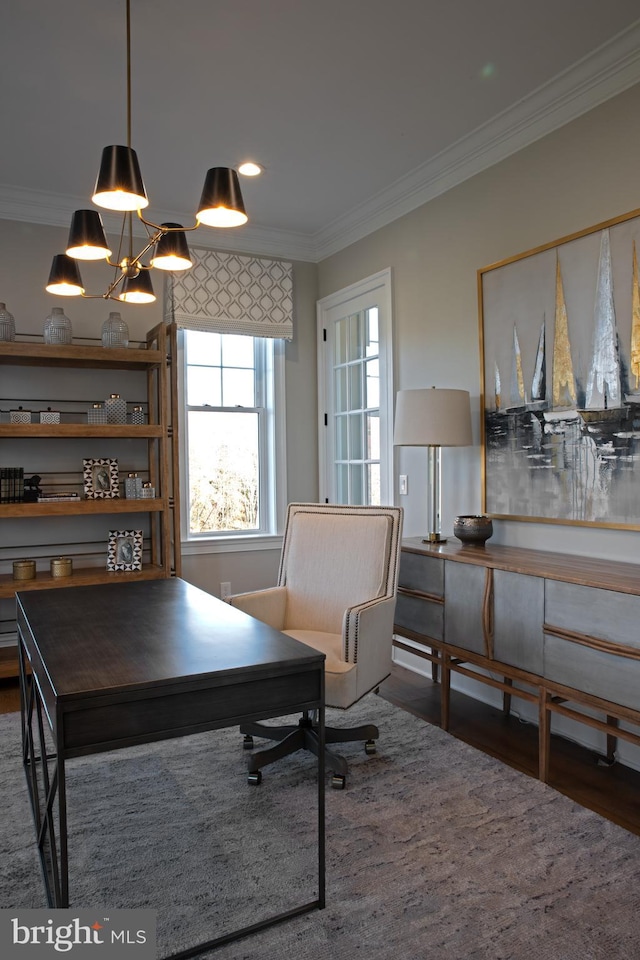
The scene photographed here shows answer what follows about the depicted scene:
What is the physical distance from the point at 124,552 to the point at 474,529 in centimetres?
219

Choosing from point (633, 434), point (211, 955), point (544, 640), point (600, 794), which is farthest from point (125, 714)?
point (633, 434)

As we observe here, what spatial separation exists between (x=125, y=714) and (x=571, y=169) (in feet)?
9.21

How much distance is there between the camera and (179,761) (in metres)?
2.76

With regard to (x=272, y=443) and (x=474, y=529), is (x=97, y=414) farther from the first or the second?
(x=474, y=529)

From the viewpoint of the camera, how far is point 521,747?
114 inches

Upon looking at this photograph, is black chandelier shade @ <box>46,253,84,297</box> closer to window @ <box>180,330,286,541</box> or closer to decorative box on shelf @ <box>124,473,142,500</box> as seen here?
decorative box on shelf @ <box>124,473,142,500</box>

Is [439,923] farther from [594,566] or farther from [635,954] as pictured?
[594,566]

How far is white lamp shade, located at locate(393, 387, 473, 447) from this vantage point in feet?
10.7

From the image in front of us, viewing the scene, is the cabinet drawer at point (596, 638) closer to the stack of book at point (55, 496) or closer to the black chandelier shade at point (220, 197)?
the black chandelier shade at point (220, 197)

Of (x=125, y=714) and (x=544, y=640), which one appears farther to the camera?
(x=544, y=640)

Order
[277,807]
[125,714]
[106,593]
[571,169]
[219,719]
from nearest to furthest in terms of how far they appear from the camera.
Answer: [125,714] < [219,719] < [277,807] < [106,593] < [571,169]

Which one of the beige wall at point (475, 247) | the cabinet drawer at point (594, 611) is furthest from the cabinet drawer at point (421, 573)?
the cabinet drawer at point (594, 611)

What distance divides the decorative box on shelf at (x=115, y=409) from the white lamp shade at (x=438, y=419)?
1843mm

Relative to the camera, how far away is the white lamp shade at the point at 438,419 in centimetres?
327
